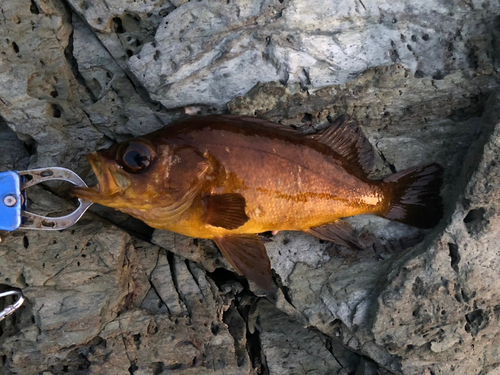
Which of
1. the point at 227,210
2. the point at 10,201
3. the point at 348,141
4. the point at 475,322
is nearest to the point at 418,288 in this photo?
the point at 475,322

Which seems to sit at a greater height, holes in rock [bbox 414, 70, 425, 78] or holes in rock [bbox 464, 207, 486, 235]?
holes in rock [bbox 414, 70, 425, 78]

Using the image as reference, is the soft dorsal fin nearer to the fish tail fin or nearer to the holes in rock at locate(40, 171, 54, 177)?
the fish tail fin

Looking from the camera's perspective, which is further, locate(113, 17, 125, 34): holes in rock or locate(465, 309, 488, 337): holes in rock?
locate(113, 17, 125, 34): holes in rock

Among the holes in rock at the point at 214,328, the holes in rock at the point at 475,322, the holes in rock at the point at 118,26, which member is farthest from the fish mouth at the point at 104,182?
the holes in rock at the point at 475,322

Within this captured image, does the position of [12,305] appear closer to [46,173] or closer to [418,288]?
[46,173]

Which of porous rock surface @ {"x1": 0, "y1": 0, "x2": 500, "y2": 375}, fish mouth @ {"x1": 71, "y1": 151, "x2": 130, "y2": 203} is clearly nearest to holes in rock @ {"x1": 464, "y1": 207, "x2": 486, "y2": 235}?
porous rock surface @ {"x1": 0, "y1": 0, "x2": 500, "y2": 375}

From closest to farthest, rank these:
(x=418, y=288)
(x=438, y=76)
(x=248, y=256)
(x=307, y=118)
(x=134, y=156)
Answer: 1. (x=134, y=156)
2. (x=418, y=288)
3. (x=248, y=256)
4. (x=438, y=76)
5. (x=307, y=118)

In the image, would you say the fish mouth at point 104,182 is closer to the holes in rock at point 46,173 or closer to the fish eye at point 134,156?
the fish eye at point 134,156

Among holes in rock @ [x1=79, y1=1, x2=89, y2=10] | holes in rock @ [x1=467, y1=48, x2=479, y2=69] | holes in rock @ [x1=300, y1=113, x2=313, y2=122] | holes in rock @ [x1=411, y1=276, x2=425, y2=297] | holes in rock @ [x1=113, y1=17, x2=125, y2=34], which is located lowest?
holes in rock @ [x1=411, y1=276, x2=425, y2=297]
